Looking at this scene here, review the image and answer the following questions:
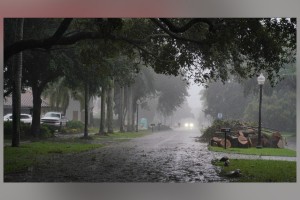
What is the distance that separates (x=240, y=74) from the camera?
7605mm

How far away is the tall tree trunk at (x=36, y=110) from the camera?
24.7 ft

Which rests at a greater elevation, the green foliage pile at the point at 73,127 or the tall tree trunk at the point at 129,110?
the tall tree trunk at the point at 129,110

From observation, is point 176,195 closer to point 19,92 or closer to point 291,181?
point 291,181

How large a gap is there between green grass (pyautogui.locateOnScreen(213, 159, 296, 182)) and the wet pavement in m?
0.12

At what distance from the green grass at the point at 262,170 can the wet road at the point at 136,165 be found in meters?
0.29

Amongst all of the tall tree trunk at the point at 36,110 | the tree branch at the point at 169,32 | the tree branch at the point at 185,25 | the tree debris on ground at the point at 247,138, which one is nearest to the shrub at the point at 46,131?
the tall tree trunk at the point at 36,110

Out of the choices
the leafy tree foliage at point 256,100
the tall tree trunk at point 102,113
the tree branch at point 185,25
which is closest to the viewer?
the tree branch at point 185,25

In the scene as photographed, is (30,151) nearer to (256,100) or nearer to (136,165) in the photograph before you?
(136,165)

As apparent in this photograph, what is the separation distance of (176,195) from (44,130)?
8.13 feet

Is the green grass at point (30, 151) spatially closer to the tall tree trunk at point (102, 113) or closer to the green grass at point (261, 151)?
the tall tree trunk at point (102, 113)

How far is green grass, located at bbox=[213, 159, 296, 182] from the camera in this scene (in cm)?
729

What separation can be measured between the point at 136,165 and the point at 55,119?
1605mm

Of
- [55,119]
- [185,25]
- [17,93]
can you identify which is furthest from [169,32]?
[17,93]

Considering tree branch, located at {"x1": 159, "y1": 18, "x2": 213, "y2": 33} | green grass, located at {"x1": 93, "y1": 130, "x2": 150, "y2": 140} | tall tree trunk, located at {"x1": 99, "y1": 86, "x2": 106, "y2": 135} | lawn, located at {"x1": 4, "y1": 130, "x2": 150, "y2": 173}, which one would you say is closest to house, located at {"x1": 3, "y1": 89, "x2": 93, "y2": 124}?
tall tree trunk, located at {"x1": 99, "y1": 86, "x2": 106, "y2": 135}
